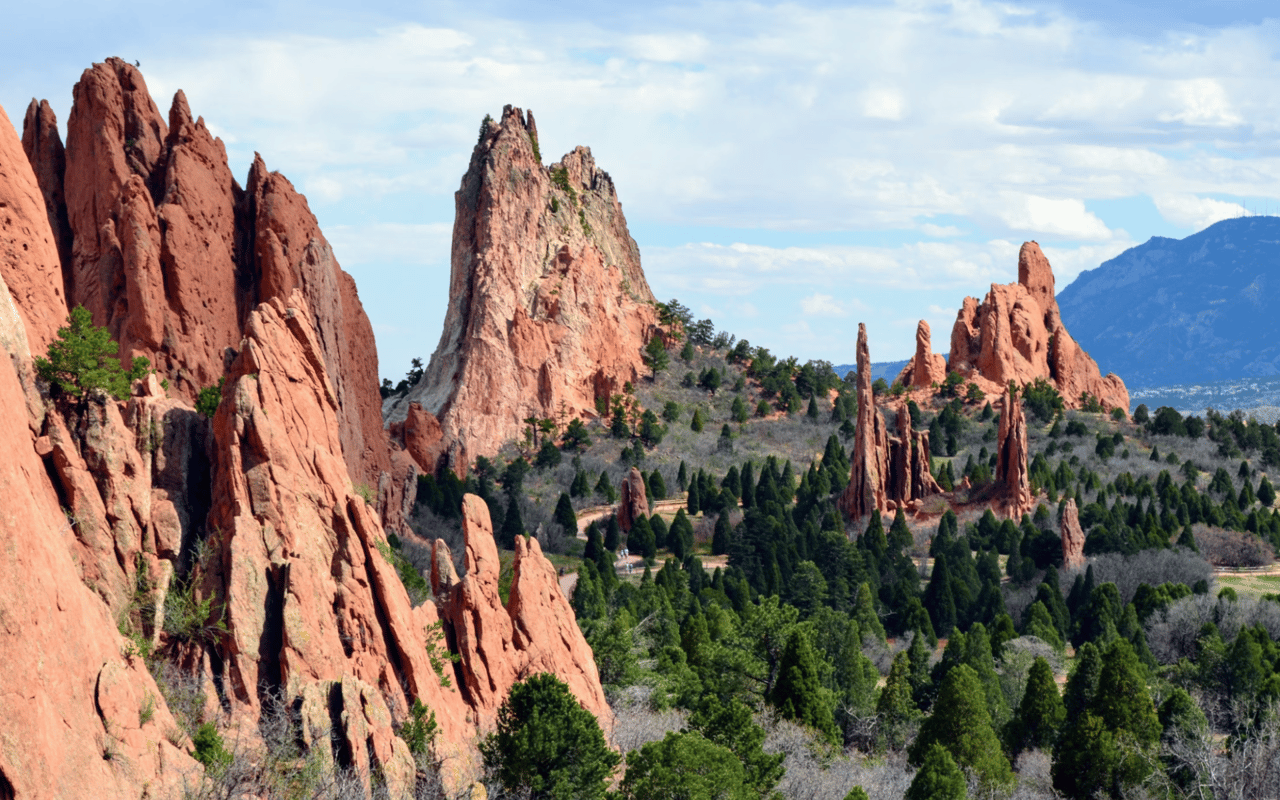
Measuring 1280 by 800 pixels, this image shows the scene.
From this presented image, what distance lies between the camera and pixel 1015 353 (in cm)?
12950

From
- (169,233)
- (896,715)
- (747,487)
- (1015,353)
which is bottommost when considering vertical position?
(896,715)

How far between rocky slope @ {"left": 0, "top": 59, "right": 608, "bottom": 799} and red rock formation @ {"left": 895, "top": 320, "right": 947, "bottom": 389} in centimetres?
9382

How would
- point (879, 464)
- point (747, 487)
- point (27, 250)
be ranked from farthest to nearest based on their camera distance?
point (747, 487), point (879, 464), point (27, 250)

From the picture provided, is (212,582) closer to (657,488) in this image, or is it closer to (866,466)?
(866,466)

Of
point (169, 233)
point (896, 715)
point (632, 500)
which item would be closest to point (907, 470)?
point (632, 500)

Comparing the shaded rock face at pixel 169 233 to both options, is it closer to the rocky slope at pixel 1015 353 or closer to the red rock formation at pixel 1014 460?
the red rock formation at pixel 1014 460

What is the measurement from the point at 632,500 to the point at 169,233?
3543 centimetres

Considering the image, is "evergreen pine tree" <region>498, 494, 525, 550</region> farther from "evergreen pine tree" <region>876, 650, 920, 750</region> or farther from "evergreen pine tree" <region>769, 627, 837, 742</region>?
"evergreen pine tree" <region>769, 627, 837, 742</region>

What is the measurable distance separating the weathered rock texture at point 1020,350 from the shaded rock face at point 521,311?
2924cm

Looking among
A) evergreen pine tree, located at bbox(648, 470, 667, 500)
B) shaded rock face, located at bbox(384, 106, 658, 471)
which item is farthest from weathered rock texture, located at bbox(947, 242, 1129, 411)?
evergreen pine tree, located at bbox(648, 470, 667, 500)

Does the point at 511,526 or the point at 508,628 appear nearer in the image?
the point at 508,628

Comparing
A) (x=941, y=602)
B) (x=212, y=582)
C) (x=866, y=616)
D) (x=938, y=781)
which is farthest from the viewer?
(x=941, y=602)

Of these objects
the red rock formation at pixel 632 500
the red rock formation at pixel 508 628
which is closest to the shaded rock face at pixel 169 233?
the red rock formation at pixel 508 628

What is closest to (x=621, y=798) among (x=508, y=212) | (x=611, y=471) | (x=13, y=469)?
(x=13, y=469)
